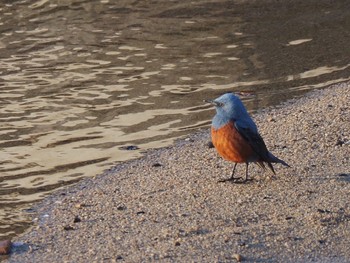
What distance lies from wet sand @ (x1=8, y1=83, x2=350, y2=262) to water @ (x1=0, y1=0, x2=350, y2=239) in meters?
0.30

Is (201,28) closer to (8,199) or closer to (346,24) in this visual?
(346,24)

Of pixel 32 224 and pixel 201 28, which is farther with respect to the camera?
pixel 201 28

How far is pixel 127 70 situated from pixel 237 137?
132 inches

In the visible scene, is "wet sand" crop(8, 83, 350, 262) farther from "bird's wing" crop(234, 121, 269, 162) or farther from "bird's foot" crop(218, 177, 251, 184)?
"bird's wing" crop(234, 121, 269, 162)

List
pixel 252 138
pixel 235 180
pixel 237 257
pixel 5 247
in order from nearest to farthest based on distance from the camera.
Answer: pixel 237 257 → pixel 5 247 → pixel 252 138 → pixel 235 180

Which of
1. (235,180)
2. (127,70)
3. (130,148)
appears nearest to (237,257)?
(235,180)

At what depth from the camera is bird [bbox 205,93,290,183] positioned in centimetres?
666

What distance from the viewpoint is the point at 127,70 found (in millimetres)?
9859

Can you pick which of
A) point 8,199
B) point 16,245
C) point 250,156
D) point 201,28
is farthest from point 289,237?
point 201,28

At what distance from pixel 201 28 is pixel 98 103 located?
8.92ft

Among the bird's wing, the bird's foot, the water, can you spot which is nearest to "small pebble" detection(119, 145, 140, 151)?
the water

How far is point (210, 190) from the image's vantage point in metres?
6.70

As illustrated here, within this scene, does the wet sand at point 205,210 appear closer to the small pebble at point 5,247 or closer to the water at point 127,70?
the small pebble at point 5,247

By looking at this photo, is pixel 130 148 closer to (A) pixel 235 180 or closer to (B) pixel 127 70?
(A) pixel 235 180
